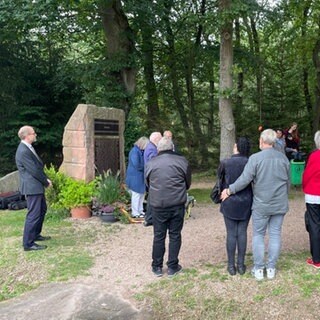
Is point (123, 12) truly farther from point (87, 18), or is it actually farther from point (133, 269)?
point (133, 269)

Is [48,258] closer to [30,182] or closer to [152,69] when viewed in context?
[30,182]

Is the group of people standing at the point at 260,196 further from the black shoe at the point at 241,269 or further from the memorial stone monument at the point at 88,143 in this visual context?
the memorial stone monument at the point at 88,143

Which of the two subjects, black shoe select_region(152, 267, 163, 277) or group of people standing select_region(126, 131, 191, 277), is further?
black shoe select_region(152, 267, 163, 277)

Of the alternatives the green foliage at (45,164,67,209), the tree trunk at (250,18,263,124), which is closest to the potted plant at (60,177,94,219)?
the green foliage at (45,164,67,209)

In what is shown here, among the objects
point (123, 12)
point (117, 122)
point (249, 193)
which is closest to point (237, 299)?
point (249, 193)

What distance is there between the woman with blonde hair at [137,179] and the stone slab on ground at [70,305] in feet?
11.0

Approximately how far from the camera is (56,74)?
15484 mm

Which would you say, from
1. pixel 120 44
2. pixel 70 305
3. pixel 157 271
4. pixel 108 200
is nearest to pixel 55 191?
pixel 108 200

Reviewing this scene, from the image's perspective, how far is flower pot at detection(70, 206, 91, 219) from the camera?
338 inches

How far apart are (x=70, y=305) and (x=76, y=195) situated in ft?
13.3

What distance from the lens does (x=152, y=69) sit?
17.8 meters

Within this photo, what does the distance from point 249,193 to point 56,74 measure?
39.3 feet

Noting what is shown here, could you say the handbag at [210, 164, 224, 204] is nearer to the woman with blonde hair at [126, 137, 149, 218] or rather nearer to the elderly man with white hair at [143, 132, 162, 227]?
the elderly man with white hair at [143, 132, 162, 227]

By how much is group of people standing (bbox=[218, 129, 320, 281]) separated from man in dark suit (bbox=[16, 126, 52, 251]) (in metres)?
2.75
